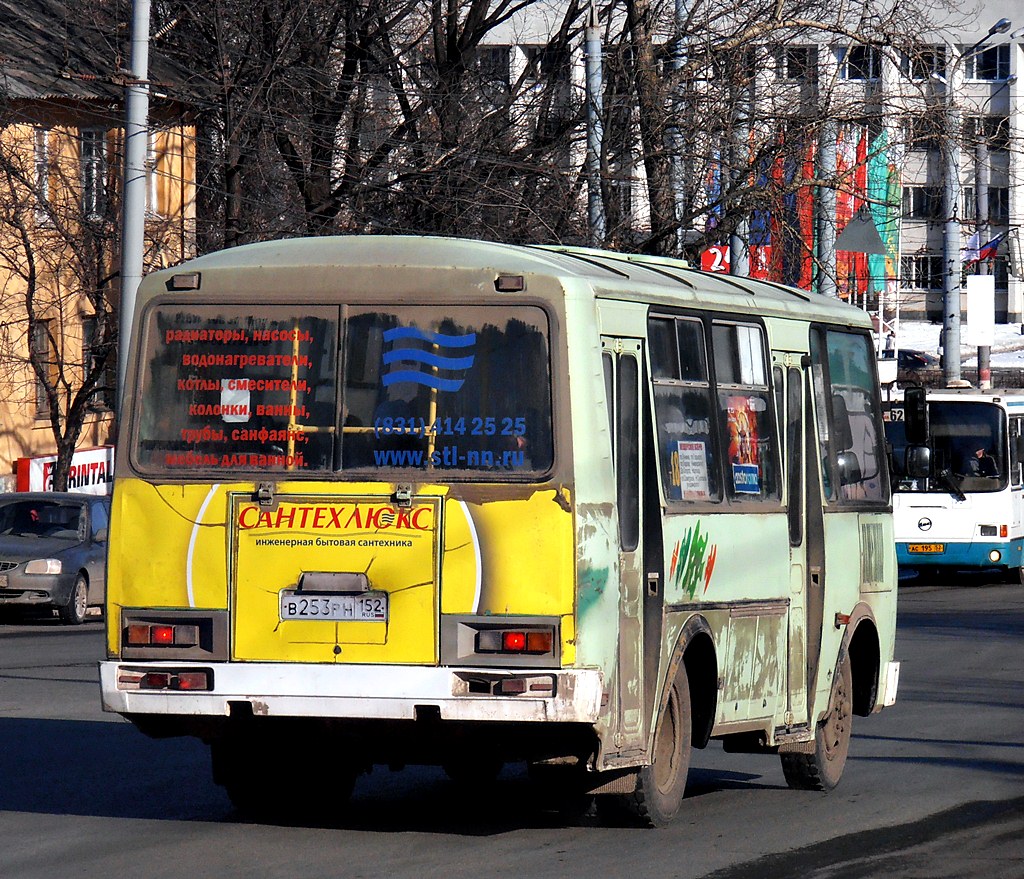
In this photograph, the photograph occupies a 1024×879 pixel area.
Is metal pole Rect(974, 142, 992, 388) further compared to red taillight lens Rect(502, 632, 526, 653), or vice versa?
metal pole Rect(974, 142, 992, 388)

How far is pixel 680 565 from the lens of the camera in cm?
862

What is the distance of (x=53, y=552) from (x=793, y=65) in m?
10.9

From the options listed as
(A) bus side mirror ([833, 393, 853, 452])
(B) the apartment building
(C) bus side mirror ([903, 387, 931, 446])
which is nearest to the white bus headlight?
(B) the apartment building

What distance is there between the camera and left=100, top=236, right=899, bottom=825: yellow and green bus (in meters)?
7.80

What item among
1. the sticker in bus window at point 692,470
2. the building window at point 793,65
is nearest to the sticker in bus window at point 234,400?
the sticker in bus window at point 692,470

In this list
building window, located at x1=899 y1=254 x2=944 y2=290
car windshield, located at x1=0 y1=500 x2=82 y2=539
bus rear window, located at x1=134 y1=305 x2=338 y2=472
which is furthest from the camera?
building window, located at x1=899 y1=254 x2=944 y2=290

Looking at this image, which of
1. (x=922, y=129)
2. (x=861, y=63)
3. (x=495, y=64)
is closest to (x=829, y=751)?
(x=922, y=129)

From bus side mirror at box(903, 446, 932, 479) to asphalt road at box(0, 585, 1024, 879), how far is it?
5.51 feet

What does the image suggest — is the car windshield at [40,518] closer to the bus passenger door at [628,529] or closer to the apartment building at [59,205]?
the apartment building at [59,205]

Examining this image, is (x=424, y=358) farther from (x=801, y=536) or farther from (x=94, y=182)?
(x=94, y=182)

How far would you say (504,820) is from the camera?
911 cm

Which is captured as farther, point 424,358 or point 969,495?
point 969,495

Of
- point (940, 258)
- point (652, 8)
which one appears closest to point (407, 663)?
point (652, 8)

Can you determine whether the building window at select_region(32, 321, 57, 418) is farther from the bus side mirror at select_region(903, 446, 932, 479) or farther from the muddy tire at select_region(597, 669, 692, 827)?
the muddy tire at select_region(597, 669, 692, 827)
